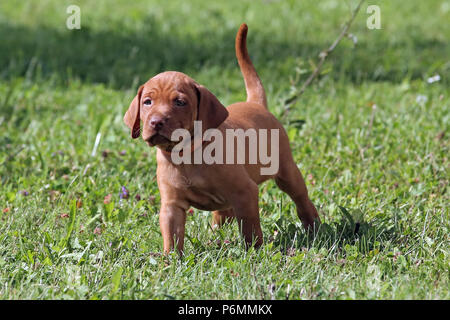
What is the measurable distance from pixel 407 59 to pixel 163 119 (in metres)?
5.50

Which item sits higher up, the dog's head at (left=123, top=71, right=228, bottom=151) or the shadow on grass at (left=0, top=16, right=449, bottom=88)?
the shadow on grass at (left=0, top=16, right=449, bottom=88)

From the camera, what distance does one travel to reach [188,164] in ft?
11.1

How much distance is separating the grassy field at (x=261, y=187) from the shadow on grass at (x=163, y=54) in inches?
1.1

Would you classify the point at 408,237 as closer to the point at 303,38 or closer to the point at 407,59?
the point at 407,59

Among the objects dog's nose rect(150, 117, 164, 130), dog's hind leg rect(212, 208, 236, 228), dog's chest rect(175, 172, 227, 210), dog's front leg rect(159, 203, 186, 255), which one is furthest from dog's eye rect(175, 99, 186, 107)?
dog's hind leg rect(212, 208, 236, 228)

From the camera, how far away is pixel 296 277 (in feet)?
10.8

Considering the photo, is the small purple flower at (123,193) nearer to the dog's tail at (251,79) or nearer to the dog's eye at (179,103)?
the dog's tail at (251,79)

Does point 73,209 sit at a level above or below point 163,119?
below

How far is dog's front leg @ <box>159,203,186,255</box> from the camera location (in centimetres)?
349

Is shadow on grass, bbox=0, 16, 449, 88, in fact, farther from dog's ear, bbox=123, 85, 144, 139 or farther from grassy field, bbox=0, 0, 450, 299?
dog's ear, bbox=123, 85, 144, 139

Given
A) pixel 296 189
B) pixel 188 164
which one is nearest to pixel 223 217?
pixel 296 189

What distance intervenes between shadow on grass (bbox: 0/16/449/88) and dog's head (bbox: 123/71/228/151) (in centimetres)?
367

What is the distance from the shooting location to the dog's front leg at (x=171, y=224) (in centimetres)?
349
